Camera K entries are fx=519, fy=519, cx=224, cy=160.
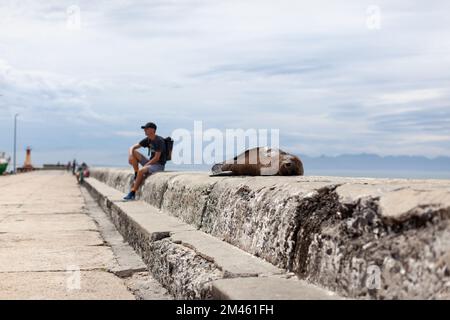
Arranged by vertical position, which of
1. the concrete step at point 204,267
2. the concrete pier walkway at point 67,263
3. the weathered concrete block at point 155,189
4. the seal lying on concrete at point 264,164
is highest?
the seal lying on concrete at point 264,164

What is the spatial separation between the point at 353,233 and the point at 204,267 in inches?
39.2

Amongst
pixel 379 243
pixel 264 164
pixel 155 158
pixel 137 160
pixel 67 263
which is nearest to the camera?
pixel 379 243

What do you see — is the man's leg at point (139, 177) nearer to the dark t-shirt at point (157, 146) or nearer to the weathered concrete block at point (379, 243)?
the dark t-shirt at point (157, 146)

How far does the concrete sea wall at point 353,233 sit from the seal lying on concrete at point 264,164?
38.6 inches

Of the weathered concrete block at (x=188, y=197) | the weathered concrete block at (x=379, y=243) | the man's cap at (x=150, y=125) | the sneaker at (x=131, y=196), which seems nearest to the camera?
the weathered concrete block at (x=379, y=243)

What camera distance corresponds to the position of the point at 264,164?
4520mm

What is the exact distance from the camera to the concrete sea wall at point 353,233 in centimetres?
174

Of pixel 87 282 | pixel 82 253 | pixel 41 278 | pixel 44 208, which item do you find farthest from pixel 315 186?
pixel 44 208

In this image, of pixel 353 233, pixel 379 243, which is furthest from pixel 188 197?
pixel 379 243

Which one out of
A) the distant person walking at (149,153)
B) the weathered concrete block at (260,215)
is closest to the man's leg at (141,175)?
the distant person walking at (149,153)

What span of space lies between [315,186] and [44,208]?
685cm

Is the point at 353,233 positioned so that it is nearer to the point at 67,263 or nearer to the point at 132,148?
the point at 67,263
